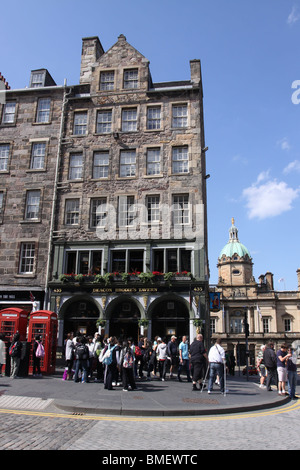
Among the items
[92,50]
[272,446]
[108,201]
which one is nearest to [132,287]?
[108,201]

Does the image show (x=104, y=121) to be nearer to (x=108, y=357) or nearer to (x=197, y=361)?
(x=108, y=357)

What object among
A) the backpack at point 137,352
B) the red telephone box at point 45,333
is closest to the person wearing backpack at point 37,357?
the red telephone box at point 45,333

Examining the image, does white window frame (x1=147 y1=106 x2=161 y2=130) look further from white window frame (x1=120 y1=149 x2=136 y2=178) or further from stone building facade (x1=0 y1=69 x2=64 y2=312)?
stone building facade (x1=0 y1=69 x2=64 y2=312)

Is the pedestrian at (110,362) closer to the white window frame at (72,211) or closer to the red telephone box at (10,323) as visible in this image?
the red telephone box at (10,323)

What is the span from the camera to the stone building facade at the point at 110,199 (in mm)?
22438

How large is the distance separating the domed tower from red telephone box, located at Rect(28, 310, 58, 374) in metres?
66.5

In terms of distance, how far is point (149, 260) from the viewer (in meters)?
22.8

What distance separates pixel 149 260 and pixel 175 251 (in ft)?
5.56

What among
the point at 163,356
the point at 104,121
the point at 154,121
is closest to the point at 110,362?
the point at 163,356

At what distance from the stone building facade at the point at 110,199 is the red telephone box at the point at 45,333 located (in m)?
5.88

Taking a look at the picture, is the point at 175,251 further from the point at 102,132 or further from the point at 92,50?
the point at 92,50

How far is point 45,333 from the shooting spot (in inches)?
633

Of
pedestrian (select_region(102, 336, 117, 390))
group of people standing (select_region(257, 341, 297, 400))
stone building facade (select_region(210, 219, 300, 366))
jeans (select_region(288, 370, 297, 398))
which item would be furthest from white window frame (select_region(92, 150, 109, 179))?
stone building facade (select_region(210, 219, 300, 366))

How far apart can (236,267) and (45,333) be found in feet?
234
